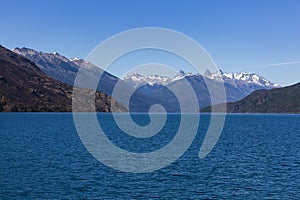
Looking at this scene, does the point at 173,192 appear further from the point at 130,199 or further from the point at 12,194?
the point at 12,194

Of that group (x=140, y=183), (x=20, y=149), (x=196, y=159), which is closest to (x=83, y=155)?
(x=20, y=149)

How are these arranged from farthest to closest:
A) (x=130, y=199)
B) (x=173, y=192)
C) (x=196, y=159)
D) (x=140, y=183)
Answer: (x=196, y=159) < (x=140, y=183) < (x=173, y=192) < (x=130, y=199)

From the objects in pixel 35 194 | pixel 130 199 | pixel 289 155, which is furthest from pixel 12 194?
pixel 289 155

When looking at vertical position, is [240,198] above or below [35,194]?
below

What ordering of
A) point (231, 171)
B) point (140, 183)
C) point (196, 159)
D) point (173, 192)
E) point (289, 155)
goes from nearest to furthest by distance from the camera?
point (173, 192) < point (140, 183) < point (231, 171) < point (196, 159) < point (289, 155)

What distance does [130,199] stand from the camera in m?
52.1

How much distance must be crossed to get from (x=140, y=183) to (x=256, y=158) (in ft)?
137

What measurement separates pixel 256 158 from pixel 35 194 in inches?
2322

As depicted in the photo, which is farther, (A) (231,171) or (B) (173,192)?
(A) (231,171)

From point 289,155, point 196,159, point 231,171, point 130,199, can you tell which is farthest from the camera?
point 289,155

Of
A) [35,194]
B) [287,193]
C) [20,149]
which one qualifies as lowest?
[287,193]

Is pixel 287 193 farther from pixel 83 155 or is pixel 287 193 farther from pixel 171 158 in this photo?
pixel 83 155

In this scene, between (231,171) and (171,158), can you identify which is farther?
(171,158)

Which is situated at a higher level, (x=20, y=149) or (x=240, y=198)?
(x=20, y=149)
